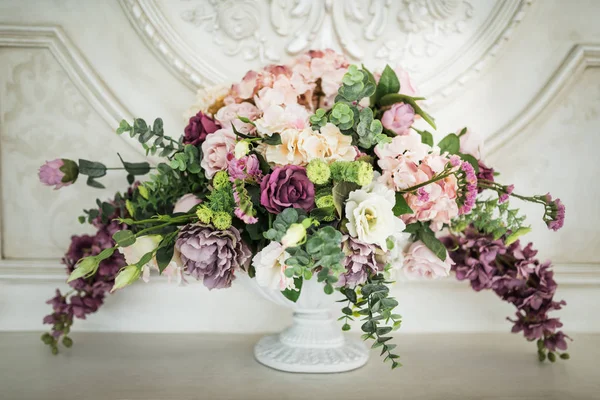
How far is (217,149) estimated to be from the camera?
0.73 metres

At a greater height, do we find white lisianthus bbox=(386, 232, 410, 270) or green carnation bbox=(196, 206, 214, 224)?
green carnation bbox=(196, 206, 214, 224)

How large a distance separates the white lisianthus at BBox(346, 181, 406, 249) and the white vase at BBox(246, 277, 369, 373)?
8.8 inches

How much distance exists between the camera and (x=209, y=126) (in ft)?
2.63

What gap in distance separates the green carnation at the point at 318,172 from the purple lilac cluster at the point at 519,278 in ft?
1.41

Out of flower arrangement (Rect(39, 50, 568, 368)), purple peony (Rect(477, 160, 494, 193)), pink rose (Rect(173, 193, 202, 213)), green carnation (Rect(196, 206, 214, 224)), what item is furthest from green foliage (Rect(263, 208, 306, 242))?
purple peony (Rect(477, 160, 494, 193))

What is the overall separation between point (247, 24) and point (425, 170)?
2.10ft

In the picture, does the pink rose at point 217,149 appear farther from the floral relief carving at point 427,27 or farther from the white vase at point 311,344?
the floral relief carving at point 427,27

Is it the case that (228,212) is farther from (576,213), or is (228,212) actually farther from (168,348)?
(576,213)

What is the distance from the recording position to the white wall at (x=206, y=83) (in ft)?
3.63

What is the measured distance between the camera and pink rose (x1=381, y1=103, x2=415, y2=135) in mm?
767

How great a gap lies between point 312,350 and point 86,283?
50 centimetres

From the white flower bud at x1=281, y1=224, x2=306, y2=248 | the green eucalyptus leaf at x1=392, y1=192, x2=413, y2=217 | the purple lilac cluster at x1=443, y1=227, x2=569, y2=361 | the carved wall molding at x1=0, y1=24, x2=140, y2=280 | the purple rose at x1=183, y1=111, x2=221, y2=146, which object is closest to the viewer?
the white flower bud at x1=281, y1=224, x2=306, y2=248

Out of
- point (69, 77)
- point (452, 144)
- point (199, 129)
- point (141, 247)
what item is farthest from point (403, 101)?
point (69, 77)

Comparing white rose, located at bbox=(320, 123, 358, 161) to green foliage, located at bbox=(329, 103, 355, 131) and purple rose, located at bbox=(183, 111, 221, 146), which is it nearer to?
green foliage, located at bbox=(329, 103, 355, 131)
